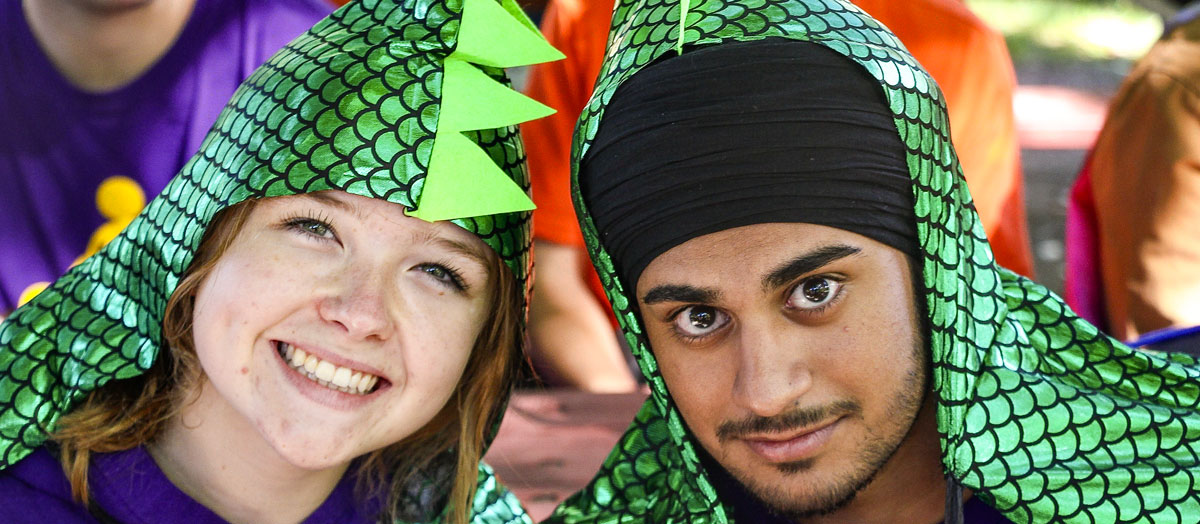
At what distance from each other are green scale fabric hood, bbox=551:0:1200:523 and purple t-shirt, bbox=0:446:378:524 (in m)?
0.71

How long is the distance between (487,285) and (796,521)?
0.58 m

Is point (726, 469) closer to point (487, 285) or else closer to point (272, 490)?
point (487, 285)

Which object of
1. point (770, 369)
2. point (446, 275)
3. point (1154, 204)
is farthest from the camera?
point (1154, 204)

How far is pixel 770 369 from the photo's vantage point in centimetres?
160

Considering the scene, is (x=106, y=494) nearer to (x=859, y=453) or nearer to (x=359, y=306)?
(x=359, y=306)

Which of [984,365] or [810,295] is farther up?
[810,295]

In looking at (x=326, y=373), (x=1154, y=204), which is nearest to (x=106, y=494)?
(x=326, y=373)

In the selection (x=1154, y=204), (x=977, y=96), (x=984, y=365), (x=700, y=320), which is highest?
(x=700, y=320)

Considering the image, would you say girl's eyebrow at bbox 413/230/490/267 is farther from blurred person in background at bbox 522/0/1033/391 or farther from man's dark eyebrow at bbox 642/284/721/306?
blurred person in background at bbox 522/0/1033/391

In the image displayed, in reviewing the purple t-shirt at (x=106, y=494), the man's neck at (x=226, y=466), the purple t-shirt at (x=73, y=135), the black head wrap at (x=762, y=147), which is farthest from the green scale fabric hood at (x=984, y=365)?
the purple t-shirt at (x=73, y=135)

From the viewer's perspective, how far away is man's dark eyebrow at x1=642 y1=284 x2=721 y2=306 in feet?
5.39

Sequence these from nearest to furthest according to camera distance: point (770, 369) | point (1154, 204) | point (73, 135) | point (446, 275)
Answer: point (770, 369)
point (446, 275)
point (1154, 204)
point (73, 135)

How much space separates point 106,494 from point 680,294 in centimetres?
89

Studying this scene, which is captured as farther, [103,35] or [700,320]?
[103,35]
